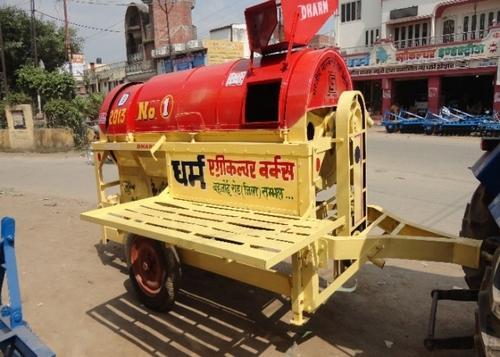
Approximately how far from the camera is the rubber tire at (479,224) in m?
3.36

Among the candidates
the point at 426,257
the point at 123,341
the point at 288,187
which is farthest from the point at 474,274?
the point at 123,341

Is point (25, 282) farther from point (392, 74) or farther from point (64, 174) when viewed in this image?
point (392, 74)

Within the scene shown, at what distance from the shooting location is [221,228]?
336 centimetres

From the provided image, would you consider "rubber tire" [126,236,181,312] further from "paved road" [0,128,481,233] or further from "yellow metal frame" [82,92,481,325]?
"paved road" [0,128,481,233]

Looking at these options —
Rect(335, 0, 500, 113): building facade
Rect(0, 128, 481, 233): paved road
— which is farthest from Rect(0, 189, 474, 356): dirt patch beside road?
Rect(335, 0, 500, 113): building facade

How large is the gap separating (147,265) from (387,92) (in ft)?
91.2

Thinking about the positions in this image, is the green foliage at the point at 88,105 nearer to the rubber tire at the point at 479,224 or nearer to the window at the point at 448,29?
the rubber tire at the point at 479,224

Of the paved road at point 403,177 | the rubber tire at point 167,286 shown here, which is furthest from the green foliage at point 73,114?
the rubber tire at point 167,286

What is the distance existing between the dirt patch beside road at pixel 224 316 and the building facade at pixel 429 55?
22.9 metres

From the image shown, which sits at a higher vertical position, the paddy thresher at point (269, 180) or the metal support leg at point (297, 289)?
the paddy thresher at point (269, 180)

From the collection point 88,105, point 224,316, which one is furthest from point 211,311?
point 88,105

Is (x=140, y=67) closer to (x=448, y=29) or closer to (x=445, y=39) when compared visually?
(x=445, y=39)

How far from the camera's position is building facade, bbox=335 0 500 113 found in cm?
2502

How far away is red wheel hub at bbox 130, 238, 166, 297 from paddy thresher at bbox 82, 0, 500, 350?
0.01 meters
